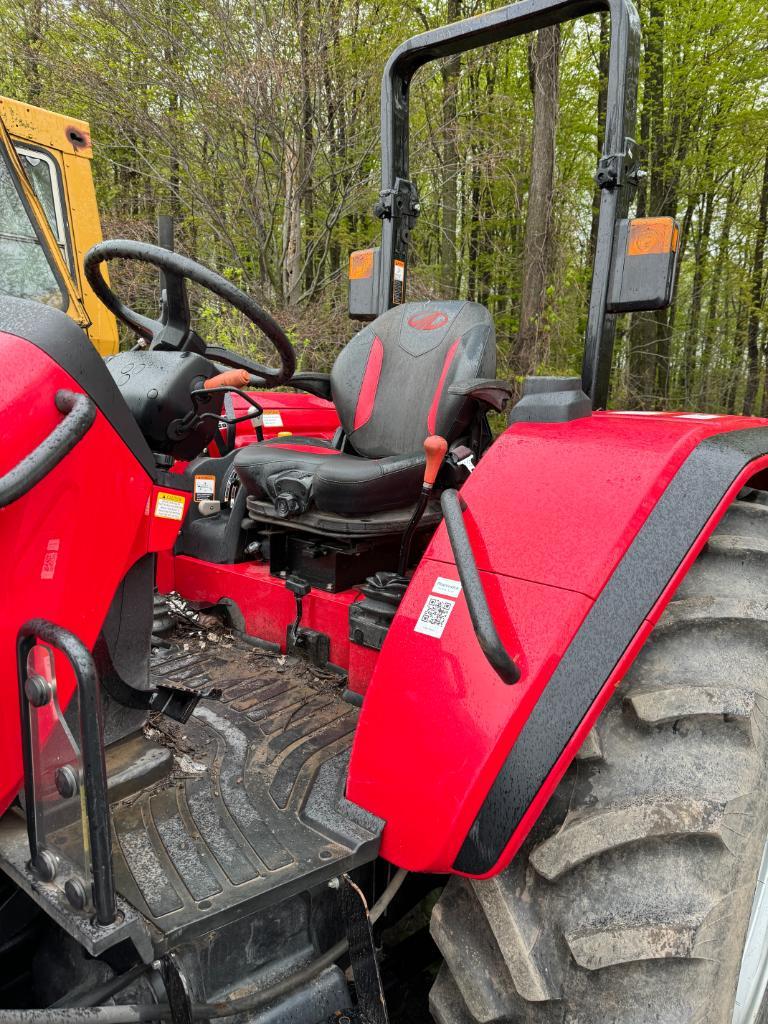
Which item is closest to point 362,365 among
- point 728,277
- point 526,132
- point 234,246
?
Answer: point 234,246

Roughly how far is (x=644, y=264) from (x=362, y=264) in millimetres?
1012

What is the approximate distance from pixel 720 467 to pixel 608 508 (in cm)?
24

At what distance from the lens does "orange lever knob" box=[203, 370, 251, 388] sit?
1.49 m

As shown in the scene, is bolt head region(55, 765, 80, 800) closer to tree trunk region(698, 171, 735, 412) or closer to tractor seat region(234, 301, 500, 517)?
tractor seat region(234, 301, 500, 517)

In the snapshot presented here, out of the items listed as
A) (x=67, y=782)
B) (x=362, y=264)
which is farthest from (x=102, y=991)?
(x=362, y=264)

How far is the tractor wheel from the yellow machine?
11.5 feet

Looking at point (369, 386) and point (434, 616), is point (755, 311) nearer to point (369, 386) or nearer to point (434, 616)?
point (369, 386)

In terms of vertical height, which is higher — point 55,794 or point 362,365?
point 362,365

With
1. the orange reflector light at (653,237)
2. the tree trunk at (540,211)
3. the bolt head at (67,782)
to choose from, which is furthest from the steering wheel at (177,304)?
the tree trunk at (540,211)

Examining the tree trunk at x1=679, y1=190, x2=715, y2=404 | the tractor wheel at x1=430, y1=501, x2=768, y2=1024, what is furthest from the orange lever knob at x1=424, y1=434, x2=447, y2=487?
the tree trunk at x1=679, y1=190, x2=715, y2=404

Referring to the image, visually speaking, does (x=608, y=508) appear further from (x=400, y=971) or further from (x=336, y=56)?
(x=336, y=56)

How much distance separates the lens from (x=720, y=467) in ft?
4.32

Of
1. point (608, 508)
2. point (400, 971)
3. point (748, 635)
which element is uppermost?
point (608, 508)

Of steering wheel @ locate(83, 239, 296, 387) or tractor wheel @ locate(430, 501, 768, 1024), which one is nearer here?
tractor wheel @ locate(430, 501, 768, 1024)
